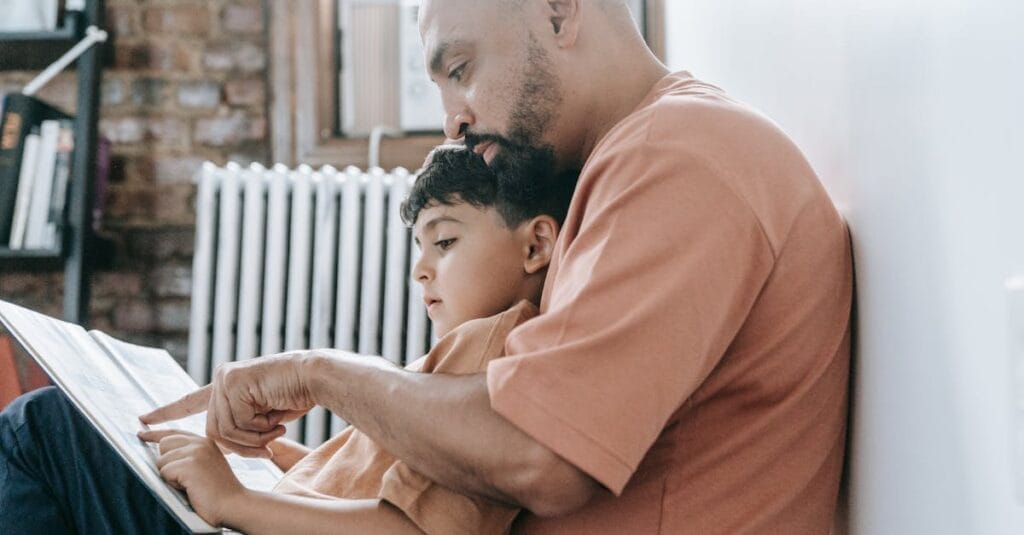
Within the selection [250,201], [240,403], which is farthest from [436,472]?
[250,201]

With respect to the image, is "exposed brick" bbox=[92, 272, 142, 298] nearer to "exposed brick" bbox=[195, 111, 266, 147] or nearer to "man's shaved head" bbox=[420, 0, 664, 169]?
"exposed brick" bbox=[195, 111, 266, 147]

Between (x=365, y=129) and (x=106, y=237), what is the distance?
726 millimetres

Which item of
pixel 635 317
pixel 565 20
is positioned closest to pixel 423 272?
pixel 565 20

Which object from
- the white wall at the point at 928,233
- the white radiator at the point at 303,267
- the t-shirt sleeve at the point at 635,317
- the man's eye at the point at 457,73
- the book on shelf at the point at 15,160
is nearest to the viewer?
the white wall at the point at 928,233

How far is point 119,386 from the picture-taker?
113 centimetres

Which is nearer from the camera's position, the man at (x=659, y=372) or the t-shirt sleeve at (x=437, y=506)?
the man at (x=659, y=372)

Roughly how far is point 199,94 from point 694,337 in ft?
7.65

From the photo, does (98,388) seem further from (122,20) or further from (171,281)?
(122,20)

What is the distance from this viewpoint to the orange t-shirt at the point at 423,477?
95cm

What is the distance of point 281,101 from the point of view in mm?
2840

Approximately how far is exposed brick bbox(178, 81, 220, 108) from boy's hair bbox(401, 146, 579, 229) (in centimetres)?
170

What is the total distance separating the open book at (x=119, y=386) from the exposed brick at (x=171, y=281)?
1.45m

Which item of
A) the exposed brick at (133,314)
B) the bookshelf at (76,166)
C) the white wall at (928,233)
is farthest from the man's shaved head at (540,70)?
the exposed brick at (133,314)

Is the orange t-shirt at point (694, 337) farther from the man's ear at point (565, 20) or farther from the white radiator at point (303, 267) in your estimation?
the white radiator at point (303, 267)
